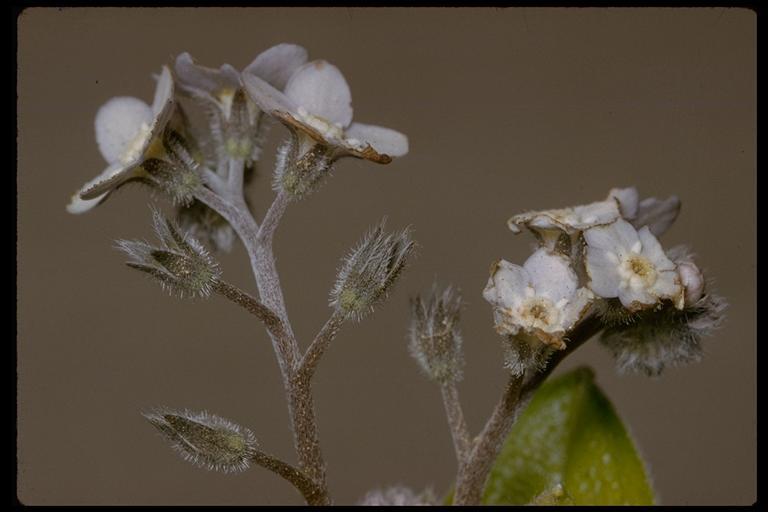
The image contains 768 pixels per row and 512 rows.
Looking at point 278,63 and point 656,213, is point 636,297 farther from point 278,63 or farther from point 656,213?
point 278,63

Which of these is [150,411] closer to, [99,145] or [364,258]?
[364,258]

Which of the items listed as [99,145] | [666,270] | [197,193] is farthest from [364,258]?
[99,145]

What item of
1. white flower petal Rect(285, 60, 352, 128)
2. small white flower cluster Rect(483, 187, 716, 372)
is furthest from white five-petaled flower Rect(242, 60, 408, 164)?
small white flower cluster Rect(483, 187, 716, 372)

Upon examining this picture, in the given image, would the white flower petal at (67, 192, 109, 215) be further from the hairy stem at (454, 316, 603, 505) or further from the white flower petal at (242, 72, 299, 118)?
the hairy stem at (454, 316, 603, 505)

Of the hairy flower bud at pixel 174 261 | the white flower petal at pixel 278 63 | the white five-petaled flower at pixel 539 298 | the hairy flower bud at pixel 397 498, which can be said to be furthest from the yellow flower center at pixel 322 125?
the hairy flower bud at pixel 397 498

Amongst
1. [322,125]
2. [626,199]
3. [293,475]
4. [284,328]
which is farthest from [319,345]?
[626,199]
